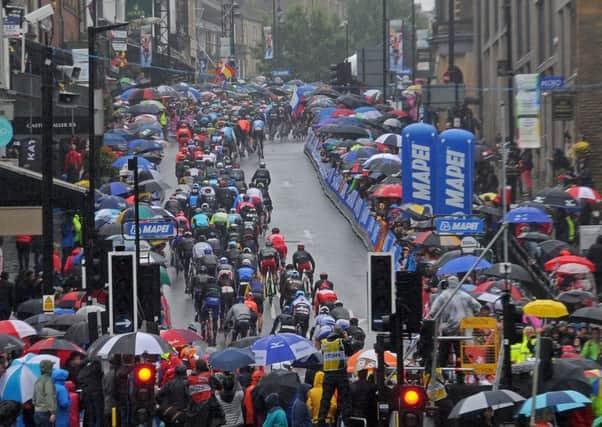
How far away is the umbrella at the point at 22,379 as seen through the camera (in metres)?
20.8

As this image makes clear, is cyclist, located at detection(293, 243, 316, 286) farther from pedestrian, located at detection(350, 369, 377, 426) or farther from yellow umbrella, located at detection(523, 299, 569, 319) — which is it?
yellow umbrella, located at detection(523, 299, 569, 319)

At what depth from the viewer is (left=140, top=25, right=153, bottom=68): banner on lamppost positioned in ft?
322

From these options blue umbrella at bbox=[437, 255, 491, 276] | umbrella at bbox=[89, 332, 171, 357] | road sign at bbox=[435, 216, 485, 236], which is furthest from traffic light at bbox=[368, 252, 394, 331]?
road sign at bbox=[435, 216, 485, 236]

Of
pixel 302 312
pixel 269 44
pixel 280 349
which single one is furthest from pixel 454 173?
pixel 269 44

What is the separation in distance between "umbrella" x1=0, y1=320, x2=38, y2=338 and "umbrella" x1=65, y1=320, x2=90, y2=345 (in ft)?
2.96

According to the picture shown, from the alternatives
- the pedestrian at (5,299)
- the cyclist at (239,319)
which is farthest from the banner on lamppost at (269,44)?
the pedestrian at (5,299)

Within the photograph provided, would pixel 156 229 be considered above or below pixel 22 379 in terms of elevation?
above

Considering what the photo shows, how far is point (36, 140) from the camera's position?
45000 millimetres

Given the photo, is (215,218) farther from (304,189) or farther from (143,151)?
(304,189)

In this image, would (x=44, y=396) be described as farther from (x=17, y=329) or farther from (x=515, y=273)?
(x=515, y=273)

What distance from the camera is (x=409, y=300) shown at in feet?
64.2

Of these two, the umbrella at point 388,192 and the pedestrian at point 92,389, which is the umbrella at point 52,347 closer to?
the pedestrian at point 92,389

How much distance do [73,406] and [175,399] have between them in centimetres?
127

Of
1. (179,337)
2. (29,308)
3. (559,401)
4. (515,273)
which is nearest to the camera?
(559,401)
